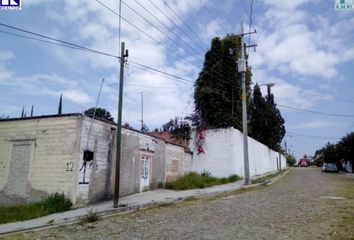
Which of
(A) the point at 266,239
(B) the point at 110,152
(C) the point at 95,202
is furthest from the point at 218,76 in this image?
(A) the point at 266,239

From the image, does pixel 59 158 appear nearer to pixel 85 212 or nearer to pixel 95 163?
pixel 95 163

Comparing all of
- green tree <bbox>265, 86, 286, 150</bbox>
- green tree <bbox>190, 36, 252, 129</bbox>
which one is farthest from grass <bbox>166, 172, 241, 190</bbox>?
green tree <bbox>265, 86, 286, 150</bbox>

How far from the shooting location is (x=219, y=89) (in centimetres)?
3262

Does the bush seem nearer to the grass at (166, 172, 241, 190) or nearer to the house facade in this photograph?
the house facade

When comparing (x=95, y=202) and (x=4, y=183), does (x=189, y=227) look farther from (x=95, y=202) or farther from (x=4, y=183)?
(x=4, y=183)

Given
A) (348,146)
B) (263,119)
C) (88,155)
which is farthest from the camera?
(348,146)

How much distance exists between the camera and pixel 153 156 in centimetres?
2261

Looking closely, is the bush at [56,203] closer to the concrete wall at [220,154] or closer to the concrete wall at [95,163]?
the concrete wall at [95,163]

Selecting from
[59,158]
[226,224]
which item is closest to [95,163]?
[59,158]

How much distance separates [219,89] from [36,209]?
21.7 m

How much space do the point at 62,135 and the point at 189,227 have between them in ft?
26.8

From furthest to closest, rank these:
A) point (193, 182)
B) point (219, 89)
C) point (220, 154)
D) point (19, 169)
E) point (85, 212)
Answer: point (219, 89) < point (220, 154) < point (193, 182) < point (19, 169) < point (85, 212)

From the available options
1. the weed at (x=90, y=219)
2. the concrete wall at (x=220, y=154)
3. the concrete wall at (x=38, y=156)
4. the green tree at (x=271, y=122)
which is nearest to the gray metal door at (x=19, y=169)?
the concrete wall at (x=38, y=156)

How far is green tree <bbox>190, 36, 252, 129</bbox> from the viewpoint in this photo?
32344mm
